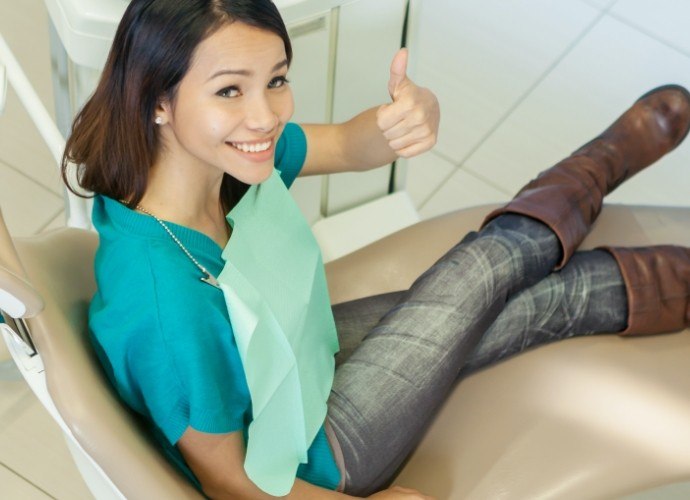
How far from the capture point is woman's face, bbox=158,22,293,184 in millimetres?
1093

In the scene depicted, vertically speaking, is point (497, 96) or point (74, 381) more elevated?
point (74, 381)

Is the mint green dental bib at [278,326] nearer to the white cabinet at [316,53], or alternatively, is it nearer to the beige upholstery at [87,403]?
the beige upholstery at [87,403]

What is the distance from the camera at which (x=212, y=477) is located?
115cm

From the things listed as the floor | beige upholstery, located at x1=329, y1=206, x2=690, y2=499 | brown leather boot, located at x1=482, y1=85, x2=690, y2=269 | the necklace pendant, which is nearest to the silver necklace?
the necklace pendant

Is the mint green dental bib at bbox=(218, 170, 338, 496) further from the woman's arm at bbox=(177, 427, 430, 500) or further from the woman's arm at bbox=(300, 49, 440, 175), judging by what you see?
the woman's arm at bbox=(300, 49, 440, 175)

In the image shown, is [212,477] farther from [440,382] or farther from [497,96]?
[497,96]

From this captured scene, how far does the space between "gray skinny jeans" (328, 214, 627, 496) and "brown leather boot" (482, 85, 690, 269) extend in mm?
23

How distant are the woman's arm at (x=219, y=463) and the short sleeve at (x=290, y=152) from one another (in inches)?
15.3

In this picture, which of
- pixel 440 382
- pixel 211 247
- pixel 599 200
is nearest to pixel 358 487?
pixel 440 382

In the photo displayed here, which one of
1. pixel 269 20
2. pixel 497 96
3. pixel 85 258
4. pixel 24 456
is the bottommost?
pixel 24 456

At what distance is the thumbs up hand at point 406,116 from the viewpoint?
4.18 feet

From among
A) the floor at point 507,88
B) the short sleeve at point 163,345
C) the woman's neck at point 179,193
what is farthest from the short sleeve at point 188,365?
the floor at point 507,88

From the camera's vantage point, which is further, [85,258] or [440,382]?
[440,382]

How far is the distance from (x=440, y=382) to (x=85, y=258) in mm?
456
